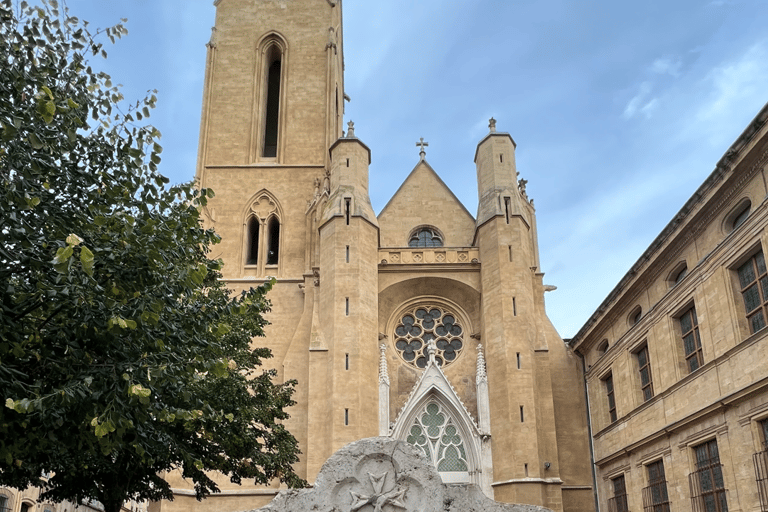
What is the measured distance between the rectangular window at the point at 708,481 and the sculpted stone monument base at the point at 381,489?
33.4 feet

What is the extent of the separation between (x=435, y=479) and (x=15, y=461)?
17.6 feet

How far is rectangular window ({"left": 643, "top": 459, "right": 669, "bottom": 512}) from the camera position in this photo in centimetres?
1840

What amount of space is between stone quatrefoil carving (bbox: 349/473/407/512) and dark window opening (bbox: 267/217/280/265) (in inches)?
923

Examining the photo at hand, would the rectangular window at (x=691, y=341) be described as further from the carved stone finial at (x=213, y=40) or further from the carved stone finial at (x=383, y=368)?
the carved stone finial at (x=213, y=40)

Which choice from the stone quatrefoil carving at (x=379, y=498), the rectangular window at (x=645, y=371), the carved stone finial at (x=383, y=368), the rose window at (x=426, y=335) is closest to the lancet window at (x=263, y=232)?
the rose window at (x=426, y=335)

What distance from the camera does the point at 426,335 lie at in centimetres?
2747

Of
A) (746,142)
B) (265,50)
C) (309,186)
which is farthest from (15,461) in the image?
(265,50)

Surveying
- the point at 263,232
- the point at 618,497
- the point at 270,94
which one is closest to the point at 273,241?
the point at 263,232

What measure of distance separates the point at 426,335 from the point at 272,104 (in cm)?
1454

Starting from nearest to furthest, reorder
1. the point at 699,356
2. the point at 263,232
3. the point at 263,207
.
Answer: the point at 699,356, the point at 263,232, the point at 263,207

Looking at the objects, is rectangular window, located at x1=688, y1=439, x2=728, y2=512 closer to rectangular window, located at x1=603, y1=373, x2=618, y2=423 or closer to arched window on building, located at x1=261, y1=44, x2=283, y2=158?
rectangular window, located at x1=603, y1=373, x2=618, y2=423

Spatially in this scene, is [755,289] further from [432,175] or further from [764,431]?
[432,175]

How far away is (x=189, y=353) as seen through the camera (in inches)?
362

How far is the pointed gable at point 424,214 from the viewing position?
30281 millimetres
